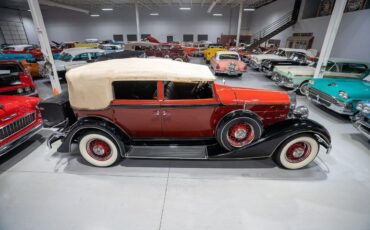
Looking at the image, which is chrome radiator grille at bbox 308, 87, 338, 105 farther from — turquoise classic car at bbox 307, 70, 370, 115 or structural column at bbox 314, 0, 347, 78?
structural column at bbox 314, 0, 347, 78

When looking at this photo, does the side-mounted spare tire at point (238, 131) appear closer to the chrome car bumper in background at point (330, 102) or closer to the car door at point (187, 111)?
the car door at point (187, 111)

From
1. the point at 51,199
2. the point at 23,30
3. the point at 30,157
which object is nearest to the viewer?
the point at 51,199

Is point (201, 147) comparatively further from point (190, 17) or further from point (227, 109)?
point (190, 17)

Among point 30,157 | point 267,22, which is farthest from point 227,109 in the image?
point 267,22

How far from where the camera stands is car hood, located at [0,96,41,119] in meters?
3.06

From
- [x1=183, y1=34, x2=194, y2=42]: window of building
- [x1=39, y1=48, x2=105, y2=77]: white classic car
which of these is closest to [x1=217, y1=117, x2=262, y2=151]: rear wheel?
[x1=39, y1=48, x2=105, y2=77]: white classic car

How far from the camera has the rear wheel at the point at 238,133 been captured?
2791 mm

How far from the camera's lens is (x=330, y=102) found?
4.94 meters

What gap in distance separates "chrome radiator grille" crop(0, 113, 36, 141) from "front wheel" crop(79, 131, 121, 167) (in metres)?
1.23

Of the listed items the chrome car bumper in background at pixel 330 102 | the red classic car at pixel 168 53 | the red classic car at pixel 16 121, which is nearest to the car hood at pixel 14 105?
the red classic car at pixel 16 121

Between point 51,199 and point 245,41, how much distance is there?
994 inches

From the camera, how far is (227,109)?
2.91m

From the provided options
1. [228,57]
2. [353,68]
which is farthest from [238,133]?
[228,57]

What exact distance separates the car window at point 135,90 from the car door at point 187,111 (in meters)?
0.22
